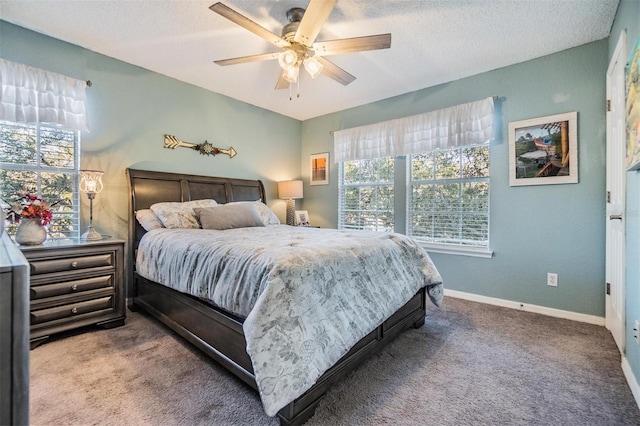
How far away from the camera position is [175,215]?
2.92m

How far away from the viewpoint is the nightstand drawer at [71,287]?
6.98 feet

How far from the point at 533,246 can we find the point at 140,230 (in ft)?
13.4

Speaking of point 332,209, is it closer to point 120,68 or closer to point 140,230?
point 140,230

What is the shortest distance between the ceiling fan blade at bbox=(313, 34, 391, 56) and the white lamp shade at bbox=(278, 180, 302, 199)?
241cm

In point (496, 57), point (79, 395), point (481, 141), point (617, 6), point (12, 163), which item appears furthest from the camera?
point (481, 141)

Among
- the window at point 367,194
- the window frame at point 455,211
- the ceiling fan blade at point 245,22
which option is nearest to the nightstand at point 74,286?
the ceiling fan blade at point 245,22

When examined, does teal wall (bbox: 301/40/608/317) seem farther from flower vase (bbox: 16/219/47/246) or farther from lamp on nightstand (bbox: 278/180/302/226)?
flower vase (bbox: 16/219/47/246)

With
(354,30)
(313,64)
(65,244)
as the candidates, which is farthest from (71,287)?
(354,30)

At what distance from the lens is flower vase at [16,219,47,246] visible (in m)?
2.20

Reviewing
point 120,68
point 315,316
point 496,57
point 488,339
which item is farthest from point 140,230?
point 496,57

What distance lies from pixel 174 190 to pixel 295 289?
102 inches

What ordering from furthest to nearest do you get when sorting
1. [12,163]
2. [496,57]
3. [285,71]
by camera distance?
1. [496,57]
2. [12,163]
3. [285,71]

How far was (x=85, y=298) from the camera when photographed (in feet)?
7.72

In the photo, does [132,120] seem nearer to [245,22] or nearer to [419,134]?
[245,22]
